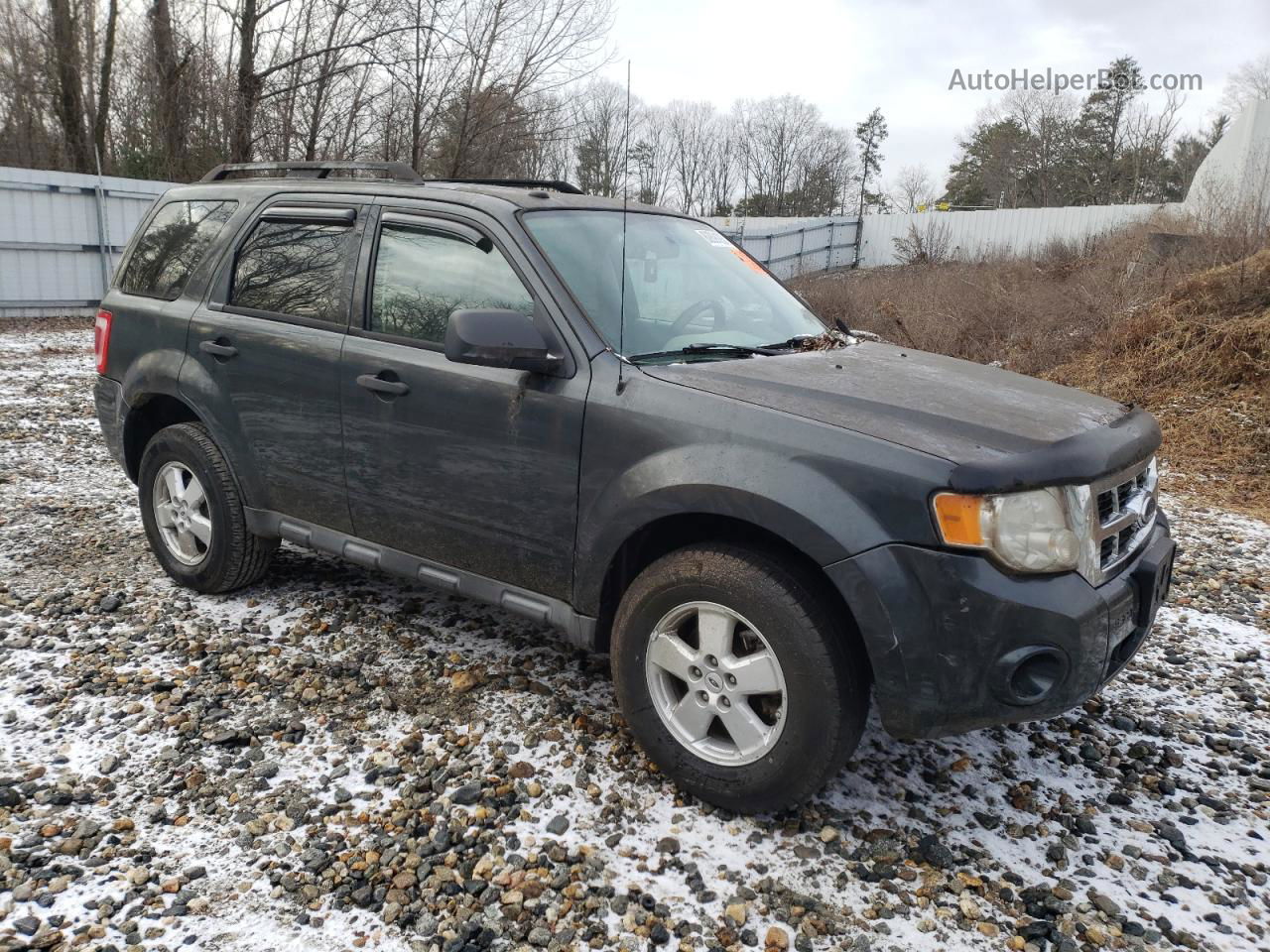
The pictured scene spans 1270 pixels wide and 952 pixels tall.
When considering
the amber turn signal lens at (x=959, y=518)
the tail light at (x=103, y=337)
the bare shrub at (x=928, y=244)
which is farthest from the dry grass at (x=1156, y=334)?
the bare shrub at (x=928, y=244)

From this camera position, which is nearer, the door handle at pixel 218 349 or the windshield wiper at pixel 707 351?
the windshield wiper at pixel 707 351

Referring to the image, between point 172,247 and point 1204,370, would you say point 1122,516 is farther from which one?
point 1204,370

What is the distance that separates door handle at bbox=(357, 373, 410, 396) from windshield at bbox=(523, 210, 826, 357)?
74 centimetres

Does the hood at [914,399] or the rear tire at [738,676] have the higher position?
the hood at [914,399]

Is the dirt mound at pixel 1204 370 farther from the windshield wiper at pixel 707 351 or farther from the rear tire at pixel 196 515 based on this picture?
the rear tire at pixel 196 515

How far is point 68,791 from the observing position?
2844 mm

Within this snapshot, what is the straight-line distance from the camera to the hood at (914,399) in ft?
8.30

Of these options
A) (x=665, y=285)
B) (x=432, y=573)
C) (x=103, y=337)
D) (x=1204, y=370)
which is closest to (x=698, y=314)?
(x=665, y=285)

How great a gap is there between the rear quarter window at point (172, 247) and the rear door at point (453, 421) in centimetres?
117

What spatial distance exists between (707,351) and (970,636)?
135 centimetres

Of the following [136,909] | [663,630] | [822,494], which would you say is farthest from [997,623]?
[136,909]

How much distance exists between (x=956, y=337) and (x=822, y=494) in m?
10.9

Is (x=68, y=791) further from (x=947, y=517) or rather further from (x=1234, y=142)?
(x=1234, y=142)

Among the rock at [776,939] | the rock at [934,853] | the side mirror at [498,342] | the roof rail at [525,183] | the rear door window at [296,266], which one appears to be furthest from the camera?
the roof rail at [525,183]
